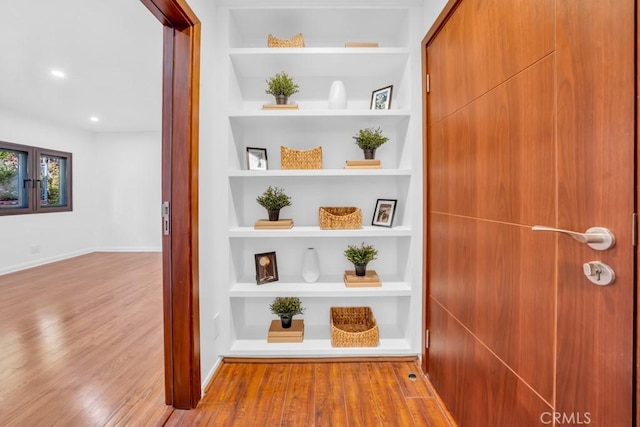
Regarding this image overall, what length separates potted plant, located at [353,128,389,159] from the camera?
1946 mm

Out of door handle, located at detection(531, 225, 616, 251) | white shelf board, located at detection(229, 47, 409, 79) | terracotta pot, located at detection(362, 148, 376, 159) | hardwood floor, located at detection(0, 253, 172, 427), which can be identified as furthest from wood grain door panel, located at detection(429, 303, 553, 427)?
white shelf board, located at detection(229, 47, 409, 79)

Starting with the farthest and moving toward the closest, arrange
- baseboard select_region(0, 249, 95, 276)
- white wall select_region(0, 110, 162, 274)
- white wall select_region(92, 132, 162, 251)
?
white wall select_region(92, 132, 162, 251) < white wall select_region(0, 110, 162, 274) < baseboard select_region(0, 249, 95, 276)

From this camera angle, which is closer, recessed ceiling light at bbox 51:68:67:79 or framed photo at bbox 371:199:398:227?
framed photo at bbox 371:199:398:227

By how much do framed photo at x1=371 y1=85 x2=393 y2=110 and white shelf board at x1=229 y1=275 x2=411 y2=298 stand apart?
1.25m

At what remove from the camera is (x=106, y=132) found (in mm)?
5336

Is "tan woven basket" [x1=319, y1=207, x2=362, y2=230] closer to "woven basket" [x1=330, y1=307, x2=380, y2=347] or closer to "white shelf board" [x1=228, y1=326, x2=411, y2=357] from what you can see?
"woven basket" [x1=330, y1=307, x2=380, y2=347]

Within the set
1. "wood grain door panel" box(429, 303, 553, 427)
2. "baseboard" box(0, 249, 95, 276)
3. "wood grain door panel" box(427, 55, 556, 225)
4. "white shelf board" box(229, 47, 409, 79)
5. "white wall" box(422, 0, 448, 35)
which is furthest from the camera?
"baseboard" box(0, 249, 95, 276)

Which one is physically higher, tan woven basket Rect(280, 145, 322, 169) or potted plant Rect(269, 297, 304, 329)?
tan woven basket Rect(280, 145, 322, 169)

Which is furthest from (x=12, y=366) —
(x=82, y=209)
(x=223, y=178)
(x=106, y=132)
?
(x=106, y=132)

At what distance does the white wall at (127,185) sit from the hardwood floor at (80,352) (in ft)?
5.66

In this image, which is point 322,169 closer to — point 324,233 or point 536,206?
point 324,233

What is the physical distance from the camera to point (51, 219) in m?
3.50

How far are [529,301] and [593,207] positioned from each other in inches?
14.5

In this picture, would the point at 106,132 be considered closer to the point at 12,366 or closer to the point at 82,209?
the point at 82,209
